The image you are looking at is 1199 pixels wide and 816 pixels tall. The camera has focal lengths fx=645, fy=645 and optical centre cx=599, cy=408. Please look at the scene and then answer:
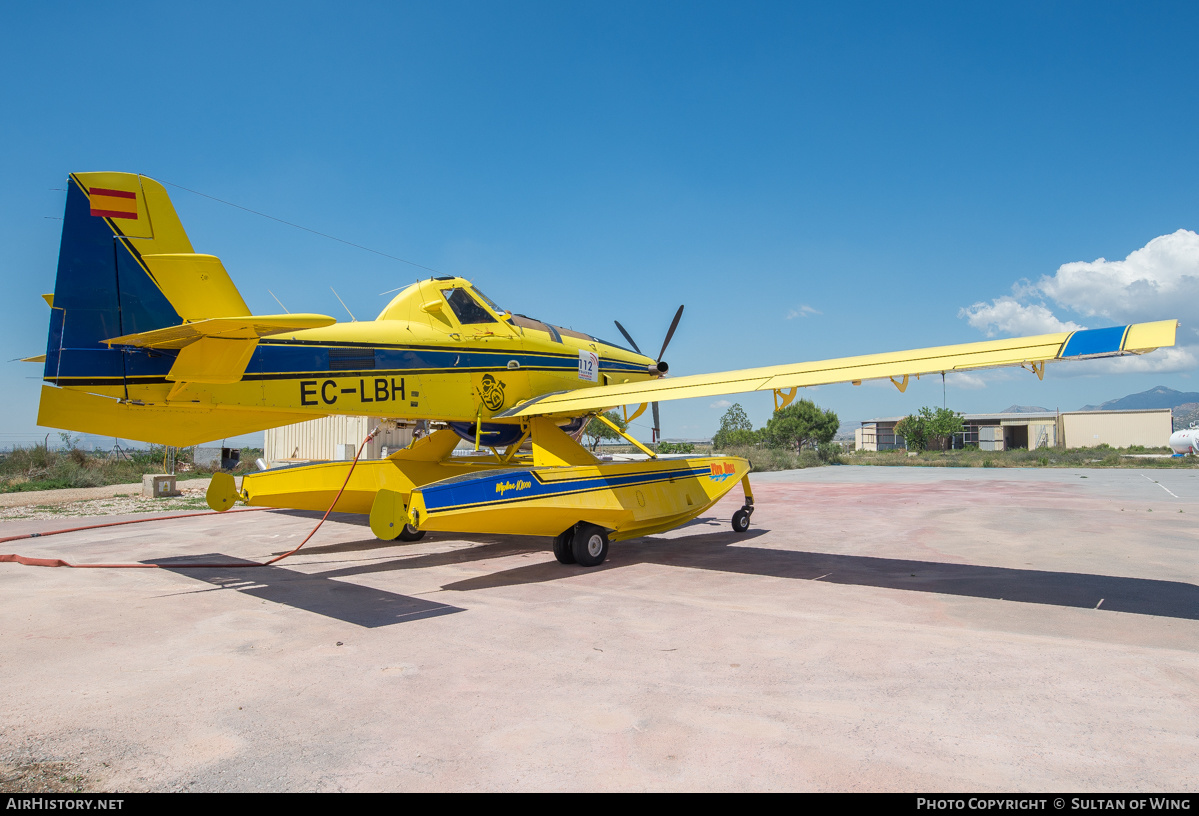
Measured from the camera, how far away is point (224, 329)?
20.0ft

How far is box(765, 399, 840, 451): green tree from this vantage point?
222 ft

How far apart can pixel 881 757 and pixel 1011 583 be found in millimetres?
5253

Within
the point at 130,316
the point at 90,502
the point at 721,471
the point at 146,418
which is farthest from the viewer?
the point at 90,502

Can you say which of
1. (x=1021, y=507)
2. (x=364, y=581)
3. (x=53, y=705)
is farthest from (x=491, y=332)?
(x=1021, y=507)

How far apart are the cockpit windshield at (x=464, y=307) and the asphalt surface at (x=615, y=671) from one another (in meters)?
3.56

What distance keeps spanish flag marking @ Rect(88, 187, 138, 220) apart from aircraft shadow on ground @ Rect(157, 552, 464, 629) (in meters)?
4.17

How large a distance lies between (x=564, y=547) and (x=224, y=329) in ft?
15.7

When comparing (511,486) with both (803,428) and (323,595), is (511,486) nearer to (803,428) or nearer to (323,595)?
(323,595)

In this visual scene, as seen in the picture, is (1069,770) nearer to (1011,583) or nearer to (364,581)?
(1011,583)

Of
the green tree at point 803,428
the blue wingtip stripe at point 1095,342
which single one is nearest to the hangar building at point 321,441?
the blue wingtip stripe at point 1095,342

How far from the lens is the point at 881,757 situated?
3166mm

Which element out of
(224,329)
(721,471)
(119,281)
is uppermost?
(119,281)

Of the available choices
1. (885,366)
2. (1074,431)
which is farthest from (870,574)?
(1074,431)

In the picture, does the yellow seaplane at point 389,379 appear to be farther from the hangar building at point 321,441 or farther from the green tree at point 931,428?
the green tree at point 931,428
